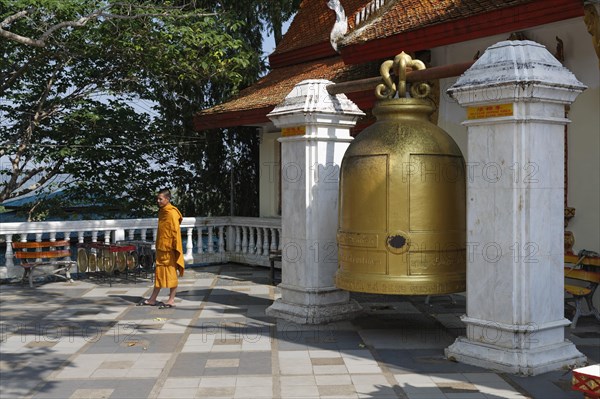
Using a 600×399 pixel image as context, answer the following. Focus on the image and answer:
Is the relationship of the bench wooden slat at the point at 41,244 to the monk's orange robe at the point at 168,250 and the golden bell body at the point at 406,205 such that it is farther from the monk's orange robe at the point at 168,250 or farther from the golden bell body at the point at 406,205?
the golden bell body at the point at 406,205

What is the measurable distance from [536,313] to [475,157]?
56.4 inches

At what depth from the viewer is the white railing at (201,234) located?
12031 mm

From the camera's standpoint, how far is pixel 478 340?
6309 millimetres

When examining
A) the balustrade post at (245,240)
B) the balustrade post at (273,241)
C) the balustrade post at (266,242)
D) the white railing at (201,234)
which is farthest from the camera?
the balustrade post at (245,240)

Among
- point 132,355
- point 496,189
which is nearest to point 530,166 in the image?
point 496,189

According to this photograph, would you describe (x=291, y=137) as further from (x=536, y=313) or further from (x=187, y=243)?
(x=187, y=243)

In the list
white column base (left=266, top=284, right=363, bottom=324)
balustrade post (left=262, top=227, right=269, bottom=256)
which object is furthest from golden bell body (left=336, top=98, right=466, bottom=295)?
balustrade post (left=262, top=227, right=269, bottom=256)

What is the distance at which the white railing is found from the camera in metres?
12.0

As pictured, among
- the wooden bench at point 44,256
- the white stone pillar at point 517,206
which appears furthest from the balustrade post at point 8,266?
the white stone pillar at point 517,206

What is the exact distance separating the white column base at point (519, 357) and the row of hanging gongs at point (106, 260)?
278 inches

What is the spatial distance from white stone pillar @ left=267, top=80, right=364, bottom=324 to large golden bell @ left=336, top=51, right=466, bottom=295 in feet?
4.85

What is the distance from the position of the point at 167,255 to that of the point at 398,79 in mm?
4433

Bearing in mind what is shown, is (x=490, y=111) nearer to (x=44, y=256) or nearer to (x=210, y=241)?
(x=44, y=256)

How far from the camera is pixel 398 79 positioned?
6.52 meters
